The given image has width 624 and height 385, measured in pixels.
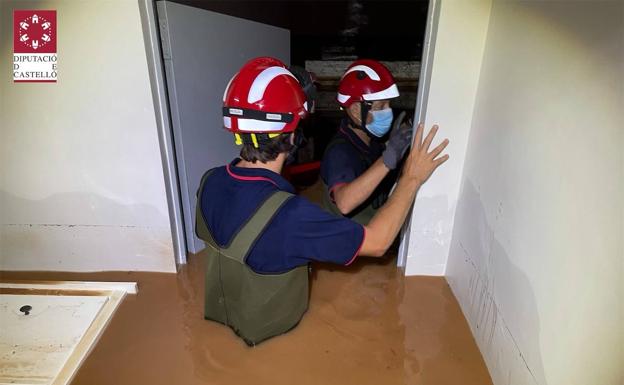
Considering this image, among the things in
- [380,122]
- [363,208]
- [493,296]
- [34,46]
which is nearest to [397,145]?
[380,122]

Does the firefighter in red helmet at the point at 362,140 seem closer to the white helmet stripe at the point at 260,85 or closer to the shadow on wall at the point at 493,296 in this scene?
the shadow on wall at the point at 493,296

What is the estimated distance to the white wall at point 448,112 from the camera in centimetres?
186

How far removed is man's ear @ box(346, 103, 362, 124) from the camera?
2209 mm

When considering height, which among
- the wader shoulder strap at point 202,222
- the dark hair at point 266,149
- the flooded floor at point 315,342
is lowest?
the flooded floor at point 315,342

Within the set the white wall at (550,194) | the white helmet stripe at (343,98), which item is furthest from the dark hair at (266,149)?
the white wall at (550,194)

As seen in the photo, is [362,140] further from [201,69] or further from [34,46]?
[34,46]

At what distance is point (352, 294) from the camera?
2.31m

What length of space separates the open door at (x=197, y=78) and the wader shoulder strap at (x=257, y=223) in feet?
3.57

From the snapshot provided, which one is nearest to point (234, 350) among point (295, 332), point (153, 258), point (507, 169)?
point (295, 332)

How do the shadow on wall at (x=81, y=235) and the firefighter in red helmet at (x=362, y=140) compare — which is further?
the shadow on wall at (x=81, y=235)

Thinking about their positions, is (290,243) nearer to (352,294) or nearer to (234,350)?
(234,350)

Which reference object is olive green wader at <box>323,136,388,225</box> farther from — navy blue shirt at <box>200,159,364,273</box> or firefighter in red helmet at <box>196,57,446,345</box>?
navy blue shirt at <box>200,159,364,273</box>

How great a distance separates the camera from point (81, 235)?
241cm

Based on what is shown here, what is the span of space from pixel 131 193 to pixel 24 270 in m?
0.86
